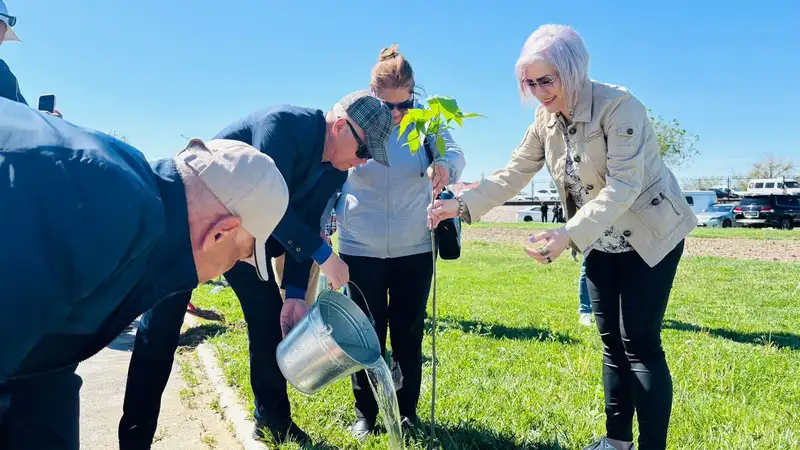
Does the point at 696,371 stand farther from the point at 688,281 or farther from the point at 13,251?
the point at 688,281

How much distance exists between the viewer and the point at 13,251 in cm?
109

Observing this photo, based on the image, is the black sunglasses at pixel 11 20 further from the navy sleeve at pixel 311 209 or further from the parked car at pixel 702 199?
the parked car at pixel 702 199

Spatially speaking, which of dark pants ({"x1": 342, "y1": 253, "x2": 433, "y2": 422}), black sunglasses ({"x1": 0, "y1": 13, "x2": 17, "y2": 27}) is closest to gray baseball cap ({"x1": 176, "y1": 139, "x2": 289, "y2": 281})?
dark pants ({"x1": 342, "y1": 253, "x2": 433, "y2": 422})

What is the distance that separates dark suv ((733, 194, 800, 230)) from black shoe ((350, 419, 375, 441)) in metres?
29.4

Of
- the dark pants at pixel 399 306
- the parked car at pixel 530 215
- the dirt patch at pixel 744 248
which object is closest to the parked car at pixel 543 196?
the parked car at pixel 530 215

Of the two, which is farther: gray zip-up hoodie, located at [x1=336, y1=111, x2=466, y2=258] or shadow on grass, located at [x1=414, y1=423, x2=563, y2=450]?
gray zip-up hoodie, located at [x1=336, y1=111, x2=466, y2=258]

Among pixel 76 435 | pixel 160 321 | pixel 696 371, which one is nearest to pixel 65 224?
pixel 76 435

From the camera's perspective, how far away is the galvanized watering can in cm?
236

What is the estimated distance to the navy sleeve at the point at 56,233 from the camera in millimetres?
1105

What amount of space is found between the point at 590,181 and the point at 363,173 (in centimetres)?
117

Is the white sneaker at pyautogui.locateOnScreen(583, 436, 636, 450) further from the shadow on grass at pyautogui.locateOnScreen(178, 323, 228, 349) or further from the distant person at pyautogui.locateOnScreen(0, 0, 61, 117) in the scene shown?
the shadow on grass at pyautogui.locateOnScreen(178, 323, 228, 349)

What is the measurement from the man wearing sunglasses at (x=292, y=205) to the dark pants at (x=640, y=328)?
1.13 m

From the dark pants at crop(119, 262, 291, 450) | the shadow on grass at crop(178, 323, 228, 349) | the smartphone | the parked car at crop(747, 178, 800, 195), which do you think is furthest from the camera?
the parked car at crop(747, 178, 800, 195)

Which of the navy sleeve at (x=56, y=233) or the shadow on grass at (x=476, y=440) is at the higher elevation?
the navy sleeve at (x=56, y=233)
